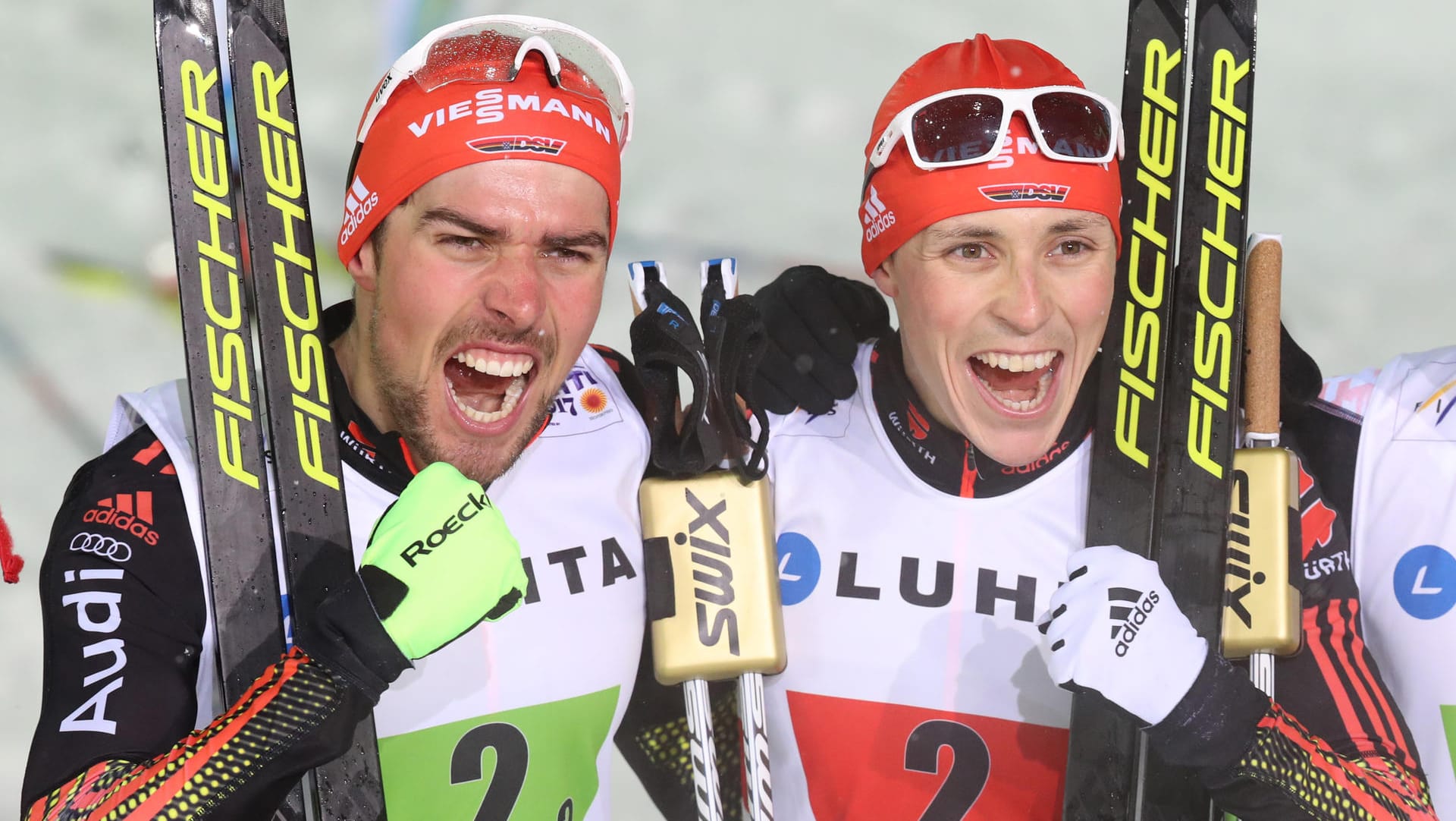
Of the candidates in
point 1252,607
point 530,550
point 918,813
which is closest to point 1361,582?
point 1252,607

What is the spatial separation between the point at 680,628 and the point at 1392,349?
333 cm

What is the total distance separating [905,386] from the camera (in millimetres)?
2500

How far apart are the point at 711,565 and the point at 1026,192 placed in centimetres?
82

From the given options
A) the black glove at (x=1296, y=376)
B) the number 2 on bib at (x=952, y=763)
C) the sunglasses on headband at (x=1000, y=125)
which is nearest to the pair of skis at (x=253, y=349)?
the number 2 on bib at (x=952, y=763)

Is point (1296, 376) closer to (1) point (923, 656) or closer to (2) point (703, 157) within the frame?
(1) point (923, 656)

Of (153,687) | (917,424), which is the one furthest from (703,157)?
(153,687)

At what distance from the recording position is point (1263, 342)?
2340 mm

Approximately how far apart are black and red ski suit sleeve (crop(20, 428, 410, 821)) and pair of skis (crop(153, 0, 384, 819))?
8 centimetres

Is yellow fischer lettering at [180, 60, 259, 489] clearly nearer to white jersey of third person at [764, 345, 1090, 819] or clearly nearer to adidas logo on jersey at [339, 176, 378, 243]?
adidas logo on jersey at [339, 176, 378, 243]

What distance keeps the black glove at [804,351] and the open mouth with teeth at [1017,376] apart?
254mm

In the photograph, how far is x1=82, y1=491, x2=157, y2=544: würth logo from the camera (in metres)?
2.05

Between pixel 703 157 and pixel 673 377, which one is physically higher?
pixel 703 157

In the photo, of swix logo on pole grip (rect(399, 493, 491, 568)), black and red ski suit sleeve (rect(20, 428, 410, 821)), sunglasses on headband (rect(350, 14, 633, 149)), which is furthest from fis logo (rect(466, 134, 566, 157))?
black and red ski suit sleeve (rect(20, 428, 410, 821))

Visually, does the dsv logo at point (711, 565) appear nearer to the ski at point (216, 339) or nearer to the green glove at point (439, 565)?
the green glove at point (439, 565)
